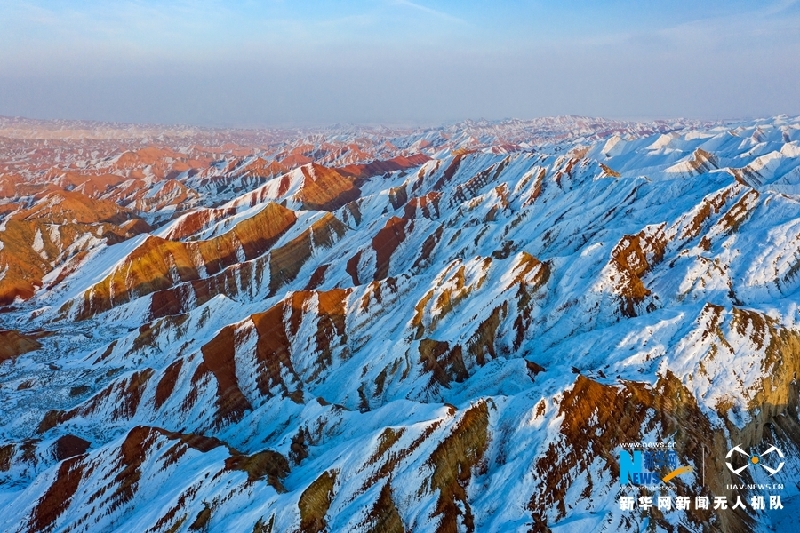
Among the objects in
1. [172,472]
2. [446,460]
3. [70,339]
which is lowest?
[70,339]

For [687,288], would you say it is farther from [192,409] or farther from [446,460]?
[192,409]

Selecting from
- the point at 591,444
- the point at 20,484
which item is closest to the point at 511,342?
the point at 591,444

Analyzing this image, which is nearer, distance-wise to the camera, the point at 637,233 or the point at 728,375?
the point at 728,375

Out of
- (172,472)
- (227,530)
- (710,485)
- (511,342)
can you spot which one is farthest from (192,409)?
(710,485)

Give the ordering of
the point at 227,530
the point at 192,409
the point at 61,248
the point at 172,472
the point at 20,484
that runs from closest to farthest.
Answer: the point at 227,530, the point at 172,472, the point at 20,484, the point at 192,409, the point at 61,248

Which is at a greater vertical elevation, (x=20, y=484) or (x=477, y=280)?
(x=477, y=280)

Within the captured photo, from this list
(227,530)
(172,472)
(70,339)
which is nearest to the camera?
(227,530)
